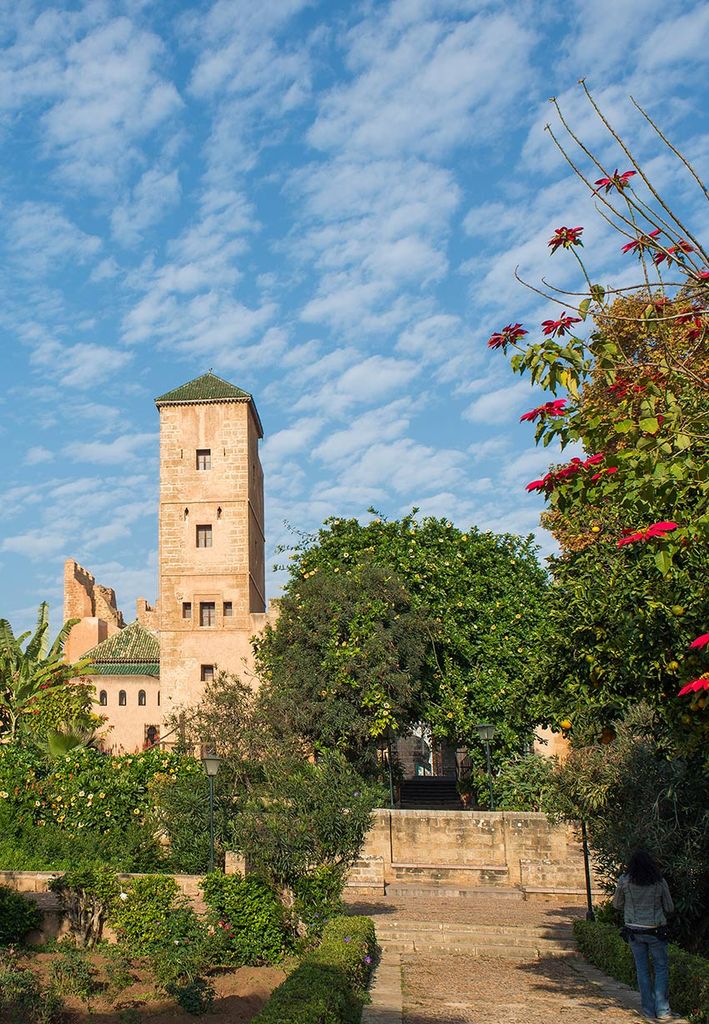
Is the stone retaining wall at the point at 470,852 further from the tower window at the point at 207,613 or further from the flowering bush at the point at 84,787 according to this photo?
the tower window at the point at 207,613

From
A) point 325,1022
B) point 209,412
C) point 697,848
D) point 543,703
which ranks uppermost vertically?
point 209,412

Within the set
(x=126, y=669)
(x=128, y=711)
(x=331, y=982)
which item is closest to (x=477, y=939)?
(x=331, y=982)

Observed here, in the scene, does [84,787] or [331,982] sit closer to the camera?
[331,982]

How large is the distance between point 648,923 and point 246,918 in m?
5.46

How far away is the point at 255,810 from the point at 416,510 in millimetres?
19136

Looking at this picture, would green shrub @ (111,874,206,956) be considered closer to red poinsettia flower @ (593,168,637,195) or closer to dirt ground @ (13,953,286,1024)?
dirt ground @ (13,953,286,1024)

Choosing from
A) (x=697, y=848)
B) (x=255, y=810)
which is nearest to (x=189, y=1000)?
(x=255, y=810)

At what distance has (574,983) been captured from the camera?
479 inches

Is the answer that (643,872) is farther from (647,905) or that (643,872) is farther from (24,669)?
(24,669)

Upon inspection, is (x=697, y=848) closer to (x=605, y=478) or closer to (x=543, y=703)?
(x=543, y=703)

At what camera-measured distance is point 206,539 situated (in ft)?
129

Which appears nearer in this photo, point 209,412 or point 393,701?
point 393,701

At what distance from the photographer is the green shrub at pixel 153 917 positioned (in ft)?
39.0

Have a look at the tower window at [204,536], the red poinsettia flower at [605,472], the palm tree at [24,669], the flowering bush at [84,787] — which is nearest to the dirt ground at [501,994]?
the red poinsettia flower at [605,472]
